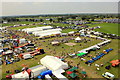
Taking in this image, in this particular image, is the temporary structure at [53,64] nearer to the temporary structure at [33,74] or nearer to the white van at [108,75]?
the temporary structure at [33,74]

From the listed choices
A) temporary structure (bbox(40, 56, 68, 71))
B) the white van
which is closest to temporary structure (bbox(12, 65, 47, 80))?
temporary structure (bbox(40, 56, 68, 71))

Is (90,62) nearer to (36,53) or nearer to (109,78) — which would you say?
(109,78)

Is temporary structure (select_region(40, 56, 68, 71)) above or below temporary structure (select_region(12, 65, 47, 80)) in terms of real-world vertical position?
above

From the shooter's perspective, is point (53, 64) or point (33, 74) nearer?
point (33, 74)

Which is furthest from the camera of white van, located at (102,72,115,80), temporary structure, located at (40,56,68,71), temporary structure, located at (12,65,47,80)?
temporary structure, located at (40,56,68,71)

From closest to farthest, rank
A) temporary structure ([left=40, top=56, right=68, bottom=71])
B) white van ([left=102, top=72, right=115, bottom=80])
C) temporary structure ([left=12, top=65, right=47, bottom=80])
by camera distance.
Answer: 1. white van ([left=102, top=72, right=115, bottom=80])
2. temporary structure ([left=12, top=65, right=47, bottom=80])
3. temporary structure ([left=40, top=56, right=68, bottom=71])

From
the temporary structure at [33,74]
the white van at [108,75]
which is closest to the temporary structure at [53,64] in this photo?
the temporary structure at [33,74]

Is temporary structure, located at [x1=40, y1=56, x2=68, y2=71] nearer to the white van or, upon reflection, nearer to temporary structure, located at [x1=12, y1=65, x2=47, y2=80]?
temporary structure, located at [x1=12, y1=65, x2=47, y2=80]

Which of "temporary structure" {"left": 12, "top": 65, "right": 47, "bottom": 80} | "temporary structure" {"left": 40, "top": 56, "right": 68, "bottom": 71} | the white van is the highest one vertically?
"temporary structure" {"left": 40, "top": 56, "right": 68, "bottom": 71}

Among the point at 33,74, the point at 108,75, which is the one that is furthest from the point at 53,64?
the point at 108,75

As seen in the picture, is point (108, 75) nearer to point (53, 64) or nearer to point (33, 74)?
point (53, 64)

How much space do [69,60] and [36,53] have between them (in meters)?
9.51

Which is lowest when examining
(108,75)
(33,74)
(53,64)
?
(108,75)

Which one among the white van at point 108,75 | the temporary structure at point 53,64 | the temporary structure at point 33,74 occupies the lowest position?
the white van at point 108,75
